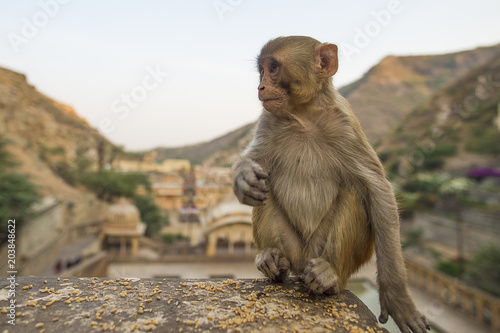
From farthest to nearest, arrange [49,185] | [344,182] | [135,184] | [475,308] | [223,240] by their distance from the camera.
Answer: [135,184]
[49,185]
[223,240]
[475,308]
[344,182]

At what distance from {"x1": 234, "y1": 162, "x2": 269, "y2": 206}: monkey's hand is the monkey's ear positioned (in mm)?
1024

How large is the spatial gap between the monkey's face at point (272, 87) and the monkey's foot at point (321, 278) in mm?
1280

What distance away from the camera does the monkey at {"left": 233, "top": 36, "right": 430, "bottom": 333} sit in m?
2.56

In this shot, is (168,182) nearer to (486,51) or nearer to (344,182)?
(344,182)

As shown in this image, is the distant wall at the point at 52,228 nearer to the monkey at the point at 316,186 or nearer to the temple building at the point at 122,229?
the temple building at the point at 122,229

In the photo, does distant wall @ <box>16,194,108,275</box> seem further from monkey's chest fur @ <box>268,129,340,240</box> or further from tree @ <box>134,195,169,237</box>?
monkey's chest fur @ <box>268,129,340,240</box>

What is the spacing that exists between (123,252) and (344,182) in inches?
840

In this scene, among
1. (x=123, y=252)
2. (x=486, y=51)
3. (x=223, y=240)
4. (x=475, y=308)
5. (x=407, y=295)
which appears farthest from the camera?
(x=486, y=51)

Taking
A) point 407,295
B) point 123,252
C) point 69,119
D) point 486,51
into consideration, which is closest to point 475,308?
point 407,295

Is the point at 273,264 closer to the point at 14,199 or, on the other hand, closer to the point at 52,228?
the point at 14,199

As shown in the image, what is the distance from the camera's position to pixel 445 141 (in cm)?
4934

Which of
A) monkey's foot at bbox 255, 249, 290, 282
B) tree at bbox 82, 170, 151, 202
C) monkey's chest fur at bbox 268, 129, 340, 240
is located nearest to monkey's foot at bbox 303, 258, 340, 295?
monkey's foot at bbox 255, 249, 290, 282

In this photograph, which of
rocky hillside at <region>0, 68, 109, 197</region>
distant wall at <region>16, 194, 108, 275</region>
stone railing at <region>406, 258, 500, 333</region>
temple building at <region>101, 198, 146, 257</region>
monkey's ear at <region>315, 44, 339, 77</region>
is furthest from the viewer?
rocky hillside at <region>0, 68, 109, 197</region>

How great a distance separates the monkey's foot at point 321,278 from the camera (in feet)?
8.14
